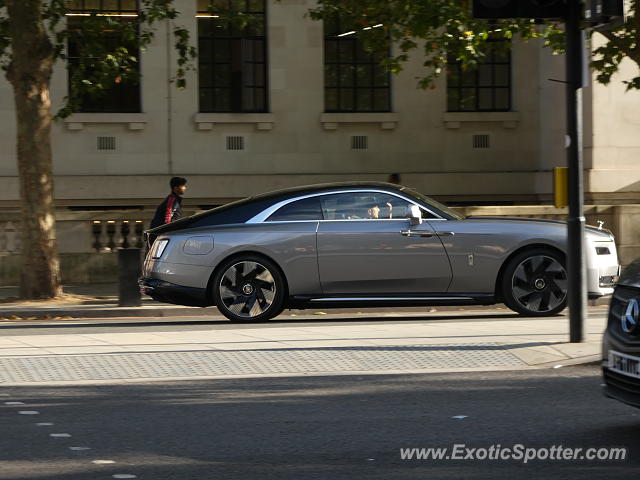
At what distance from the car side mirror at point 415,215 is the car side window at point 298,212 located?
101 cm

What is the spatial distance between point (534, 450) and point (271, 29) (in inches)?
806

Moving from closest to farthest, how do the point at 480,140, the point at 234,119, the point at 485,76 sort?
the point at 234,119
the point at 480,140
the point at 485,76

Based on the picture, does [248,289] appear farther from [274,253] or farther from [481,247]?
[481,247]

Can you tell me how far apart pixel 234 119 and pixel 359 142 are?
8.76 ft

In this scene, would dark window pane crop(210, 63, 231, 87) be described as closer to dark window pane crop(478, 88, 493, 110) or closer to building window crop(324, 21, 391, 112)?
building window crop(324, 21, 391, 112)

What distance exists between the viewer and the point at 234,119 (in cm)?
2656

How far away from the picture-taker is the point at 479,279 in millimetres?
14070

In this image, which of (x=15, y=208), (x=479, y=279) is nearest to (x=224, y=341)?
(x=479, y=279)

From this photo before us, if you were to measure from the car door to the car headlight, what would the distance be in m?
1.70

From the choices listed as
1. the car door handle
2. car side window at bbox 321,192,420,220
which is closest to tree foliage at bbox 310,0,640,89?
car side window at bbox 321,192,420,220

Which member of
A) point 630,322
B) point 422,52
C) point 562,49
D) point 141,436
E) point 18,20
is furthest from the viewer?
point 422,52

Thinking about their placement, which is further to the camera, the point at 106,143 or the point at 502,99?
the point at 502,99

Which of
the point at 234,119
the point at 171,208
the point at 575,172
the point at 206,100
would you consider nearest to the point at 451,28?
the point at 171,208

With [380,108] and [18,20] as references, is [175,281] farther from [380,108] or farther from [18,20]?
[380,108]
